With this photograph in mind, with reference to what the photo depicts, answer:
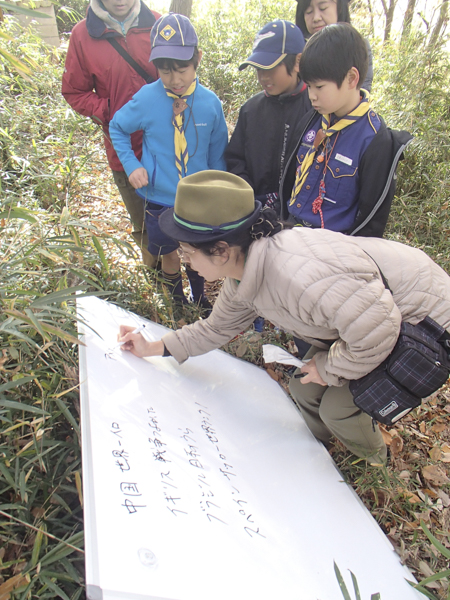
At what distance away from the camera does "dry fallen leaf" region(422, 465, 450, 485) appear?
201 centimetres

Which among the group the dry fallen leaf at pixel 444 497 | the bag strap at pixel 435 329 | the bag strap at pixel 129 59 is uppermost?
the bag strap at pixel 129 59

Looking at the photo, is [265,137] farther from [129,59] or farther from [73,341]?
[73,341]

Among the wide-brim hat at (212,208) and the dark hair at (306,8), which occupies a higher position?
the dark hair at (306,8)

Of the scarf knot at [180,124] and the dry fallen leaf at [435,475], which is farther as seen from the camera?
the scarf knot at [180,124]

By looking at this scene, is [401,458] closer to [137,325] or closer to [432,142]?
Answer: [137,325]

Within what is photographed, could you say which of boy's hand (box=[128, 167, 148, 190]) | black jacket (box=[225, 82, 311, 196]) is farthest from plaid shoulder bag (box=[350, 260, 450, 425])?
boy's hand (box=[128, 167, 148, 190])

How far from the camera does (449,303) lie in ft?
5.04

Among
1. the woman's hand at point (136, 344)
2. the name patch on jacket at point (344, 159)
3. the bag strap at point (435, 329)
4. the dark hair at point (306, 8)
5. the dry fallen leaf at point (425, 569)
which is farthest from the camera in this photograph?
the dark hair at point (306, 8)

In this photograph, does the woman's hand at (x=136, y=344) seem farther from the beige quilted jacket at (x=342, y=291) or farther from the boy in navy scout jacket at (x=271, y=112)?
the boy in navy scout jacket at (x=271, y=112)

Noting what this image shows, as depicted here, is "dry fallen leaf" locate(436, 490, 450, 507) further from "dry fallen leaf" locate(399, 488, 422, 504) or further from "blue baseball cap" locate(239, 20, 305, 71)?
"blue baseball cap" locate(239, 20, 305, 71)

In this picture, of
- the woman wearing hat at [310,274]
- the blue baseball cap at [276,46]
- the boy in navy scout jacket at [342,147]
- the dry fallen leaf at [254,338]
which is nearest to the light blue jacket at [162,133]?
the blue baseball cap at [276,46]

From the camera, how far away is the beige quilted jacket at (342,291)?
4.47 feet

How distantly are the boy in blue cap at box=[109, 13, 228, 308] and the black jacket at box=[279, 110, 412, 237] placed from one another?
3.12 feet

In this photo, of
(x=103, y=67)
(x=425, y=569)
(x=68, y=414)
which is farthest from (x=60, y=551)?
(x=103, y=67)
